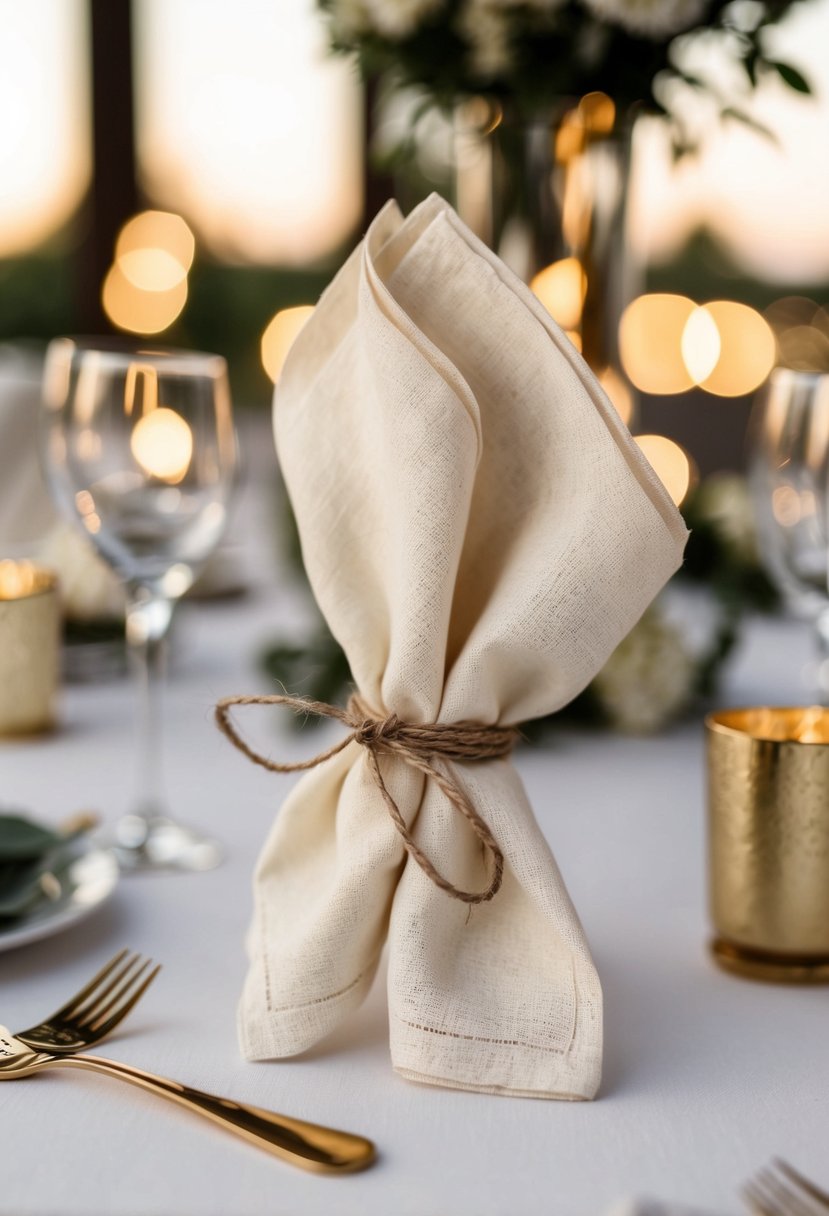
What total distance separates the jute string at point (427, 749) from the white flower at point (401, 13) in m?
0.68

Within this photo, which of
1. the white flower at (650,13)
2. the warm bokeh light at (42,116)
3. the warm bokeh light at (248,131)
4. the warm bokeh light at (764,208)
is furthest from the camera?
the warm bokeh light at (248,131)

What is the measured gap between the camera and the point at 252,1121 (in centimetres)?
43

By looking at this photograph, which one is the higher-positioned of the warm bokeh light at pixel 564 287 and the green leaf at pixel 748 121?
the green leaf at pixel 748 121

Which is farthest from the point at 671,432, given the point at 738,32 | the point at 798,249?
the point at 798,249

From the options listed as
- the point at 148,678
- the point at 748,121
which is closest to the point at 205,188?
the point at 748,121

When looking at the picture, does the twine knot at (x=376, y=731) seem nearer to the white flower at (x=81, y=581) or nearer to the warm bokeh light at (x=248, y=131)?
the white flower at (x=81, y=581)

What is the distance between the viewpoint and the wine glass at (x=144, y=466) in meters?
0.75

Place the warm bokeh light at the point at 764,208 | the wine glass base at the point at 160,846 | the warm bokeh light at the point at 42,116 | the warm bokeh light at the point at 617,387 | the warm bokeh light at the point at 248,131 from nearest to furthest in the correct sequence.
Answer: the wine glass base at the point at 160,846 < the warm bokeh light at the point at 617,387 < the warm bokeh light at the point at 764,208 < the warm bokeh light at the point at 42,116 < the warm bokeh light at the point at 248,131

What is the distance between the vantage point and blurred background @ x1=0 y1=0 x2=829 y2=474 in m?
4.29

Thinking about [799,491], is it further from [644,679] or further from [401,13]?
[401,13]

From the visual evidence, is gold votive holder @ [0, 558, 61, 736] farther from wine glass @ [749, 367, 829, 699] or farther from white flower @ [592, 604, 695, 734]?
wine glass @ [749, 367, 829, 699]

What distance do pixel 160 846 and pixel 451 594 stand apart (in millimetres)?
329

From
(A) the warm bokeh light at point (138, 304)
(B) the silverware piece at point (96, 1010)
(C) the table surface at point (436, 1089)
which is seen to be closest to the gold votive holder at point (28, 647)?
(C) the table surface at point (436, 1089)

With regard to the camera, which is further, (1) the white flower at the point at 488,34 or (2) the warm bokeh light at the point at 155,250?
(2) the warm bokeh light at the point at 155,250
